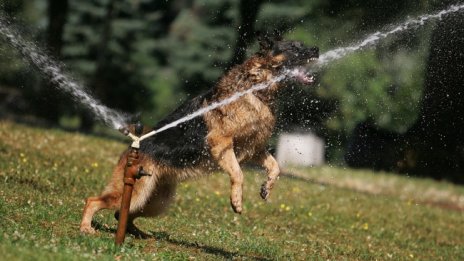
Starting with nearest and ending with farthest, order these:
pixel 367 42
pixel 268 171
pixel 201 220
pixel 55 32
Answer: pixel 268 171
pixel 201 220
pixel 367 42
pixel 55 32

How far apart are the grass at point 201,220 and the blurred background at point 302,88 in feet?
6.97

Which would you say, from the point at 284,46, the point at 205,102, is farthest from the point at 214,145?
the point at 284,46

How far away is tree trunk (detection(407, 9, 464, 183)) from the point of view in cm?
2219

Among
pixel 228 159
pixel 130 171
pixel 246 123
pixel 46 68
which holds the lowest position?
pixel 130 171

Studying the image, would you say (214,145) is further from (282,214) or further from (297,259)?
(282,214)

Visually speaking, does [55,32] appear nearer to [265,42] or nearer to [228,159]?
[265,42]

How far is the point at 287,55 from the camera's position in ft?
28.8

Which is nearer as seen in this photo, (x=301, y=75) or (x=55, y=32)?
(x=301, y=75)

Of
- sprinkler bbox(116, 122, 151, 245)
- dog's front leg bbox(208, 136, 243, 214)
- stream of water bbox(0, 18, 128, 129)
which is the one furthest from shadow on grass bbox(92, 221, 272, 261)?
stream of water bbox(0, 18, 128, 129)

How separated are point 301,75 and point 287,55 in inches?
12.2

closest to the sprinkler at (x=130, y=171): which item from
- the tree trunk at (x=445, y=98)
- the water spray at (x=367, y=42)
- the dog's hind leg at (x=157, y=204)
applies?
the dog's hind leg at (x=157, y=204)

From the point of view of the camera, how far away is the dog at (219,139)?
849 centimetres

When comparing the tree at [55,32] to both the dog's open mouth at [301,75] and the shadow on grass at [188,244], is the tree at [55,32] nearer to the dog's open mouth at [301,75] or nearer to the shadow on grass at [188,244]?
the shadow on grass at [188,244]

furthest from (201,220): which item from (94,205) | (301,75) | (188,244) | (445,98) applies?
(445,98)
